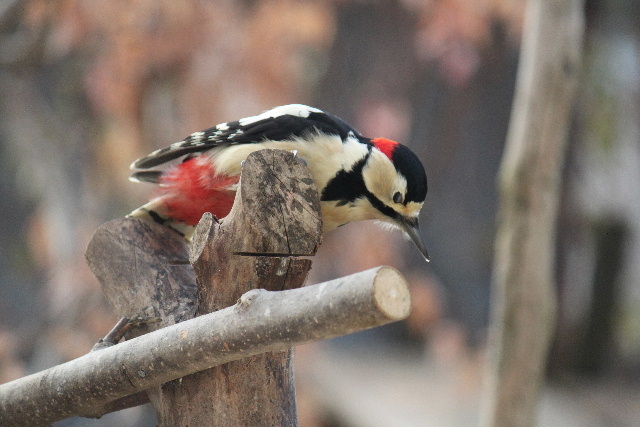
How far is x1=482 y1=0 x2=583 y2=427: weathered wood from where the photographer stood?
3.53m

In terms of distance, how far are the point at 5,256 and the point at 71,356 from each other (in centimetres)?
420

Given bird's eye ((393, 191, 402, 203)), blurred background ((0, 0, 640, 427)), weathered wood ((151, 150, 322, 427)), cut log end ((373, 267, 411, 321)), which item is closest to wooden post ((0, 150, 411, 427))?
weathered wood ((151, 150, 322, 427))

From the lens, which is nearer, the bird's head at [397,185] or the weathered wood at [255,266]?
the weathered wood at [255,266]

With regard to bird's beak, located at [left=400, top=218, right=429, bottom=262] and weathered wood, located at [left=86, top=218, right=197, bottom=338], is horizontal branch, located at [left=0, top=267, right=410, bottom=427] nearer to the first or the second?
weathered wood, located at [left=86, top=218, right=197, bottom=338]

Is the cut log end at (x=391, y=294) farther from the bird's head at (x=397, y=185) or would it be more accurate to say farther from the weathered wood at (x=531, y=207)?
the weathered wood at (x=531, y=207)

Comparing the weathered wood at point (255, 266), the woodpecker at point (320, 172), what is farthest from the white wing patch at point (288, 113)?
the weathered wood at point (255, 266)

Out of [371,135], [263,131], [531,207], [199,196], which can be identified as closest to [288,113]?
[263,131]

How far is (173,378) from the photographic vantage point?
1738 mm

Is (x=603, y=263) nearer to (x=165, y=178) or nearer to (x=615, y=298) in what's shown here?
(x=615, y=298)

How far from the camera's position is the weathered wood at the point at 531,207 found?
11.6 feet

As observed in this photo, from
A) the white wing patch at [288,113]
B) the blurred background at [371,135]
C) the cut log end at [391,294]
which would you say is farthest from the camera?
the blurred background at [371,135]

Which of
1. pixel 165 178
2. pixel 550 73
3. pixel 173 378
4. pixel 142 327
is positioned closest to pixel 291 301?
pixel 173 378

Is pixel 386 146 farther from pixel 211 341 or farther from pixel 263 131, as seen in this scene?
pixel 211 341

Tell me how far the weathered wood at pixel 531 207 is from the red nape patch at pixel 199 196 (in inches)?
66.8
